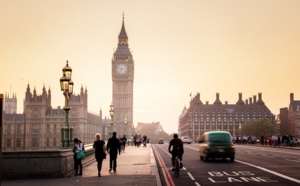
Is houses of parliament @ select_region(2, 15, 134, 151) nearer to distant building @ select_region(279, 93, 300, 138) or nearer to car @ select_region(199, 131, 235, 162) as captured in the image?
distant building @ select_region(279, 93, 300, 138)

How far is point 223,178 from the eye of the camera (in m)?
17.8

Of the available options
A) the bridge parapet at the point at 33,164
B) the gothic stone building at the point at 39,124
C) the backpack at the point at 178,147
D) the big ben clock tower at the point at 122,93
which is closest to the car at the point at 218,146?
the backpack at the point at 178,147

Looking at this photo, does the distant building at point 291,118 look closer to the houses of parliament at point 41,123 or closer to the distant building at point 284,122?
the distant building at point 284,122

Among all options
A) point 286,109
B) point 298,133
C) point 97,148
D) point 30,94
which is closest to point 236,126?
point 286,109

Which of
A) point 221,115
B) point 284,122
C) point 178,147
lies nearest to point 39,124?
point 221,115

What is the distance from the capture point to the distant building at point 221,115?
18212 centimetres

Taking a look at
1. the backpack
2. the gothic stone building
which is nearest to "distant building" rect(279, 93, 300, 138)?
the gothic stone building

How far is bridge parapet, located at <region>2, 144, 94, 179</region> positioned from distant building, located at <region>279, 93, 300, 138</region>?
130246mm

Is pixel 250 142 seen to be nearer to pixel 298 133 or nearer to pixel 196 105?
pixel 298 133

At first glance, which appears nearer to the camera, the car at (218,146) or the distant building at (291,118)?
the car at (218,146)

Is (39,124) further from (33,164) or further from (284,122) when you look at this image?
(33,164)

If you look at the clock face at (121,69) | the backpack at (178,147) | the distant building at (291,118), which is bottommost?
the backpack at (178,147)

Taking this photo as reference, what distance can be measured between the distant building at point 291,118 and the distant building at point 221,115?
30272mm

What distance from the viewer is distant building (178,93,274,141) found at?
182125 mm
